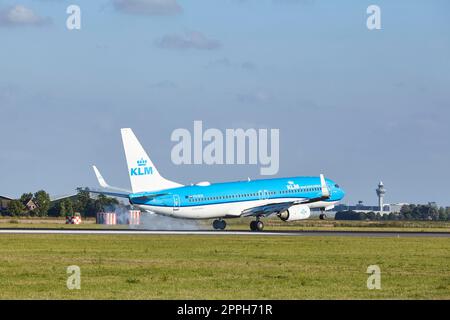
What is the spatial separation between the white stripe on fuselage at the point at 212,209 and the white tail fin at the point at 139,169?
2100 millimetres

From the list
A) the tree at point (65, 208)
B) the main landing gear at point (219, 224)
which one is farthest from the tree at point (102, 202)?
the main landing gear at point (219, 224)

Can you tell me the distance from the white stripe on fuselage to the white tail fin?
2100 mm

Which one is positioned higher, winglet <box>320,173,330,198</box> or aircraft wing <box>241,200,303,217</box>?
winglet <box>320,173,330,198</box>

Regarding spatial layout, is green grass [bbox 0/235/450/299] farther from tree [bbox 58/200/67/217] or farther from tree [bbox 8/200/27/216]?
tree [bbox 8/200/27/216]

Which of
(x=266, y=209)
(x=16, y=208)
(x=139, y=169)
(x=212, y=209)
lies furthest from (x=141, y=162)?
(x=16, y=208)

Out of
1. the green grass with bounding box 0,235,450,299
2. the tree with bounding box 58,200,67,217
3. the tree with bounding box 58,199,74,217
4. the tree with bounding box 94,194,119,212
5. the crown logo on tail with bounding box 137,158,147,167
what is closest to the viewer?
the green grass with bounding box 0,235,450,299

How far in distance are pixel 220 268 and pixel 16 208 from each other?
472 ft

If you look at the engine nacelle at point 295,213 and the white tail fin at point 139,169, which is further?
Result: the engine nacelle at point 295,213

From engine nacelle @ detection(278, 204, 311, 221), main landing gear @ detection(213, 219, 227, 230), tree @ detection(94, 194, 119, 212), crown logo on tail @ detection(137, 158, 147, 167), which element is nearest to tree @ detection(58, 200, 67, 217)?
tree @ detection(94, 194, 119, 212)

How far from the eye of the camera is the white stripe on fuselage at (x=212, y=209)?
99.3 m

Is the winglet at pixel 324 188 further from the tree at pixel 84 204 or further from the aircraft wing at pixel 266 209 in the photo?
the tree at pixel 84 204

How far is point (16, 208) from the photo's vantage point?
618 feet

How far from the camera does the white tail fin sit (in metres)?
97.5
